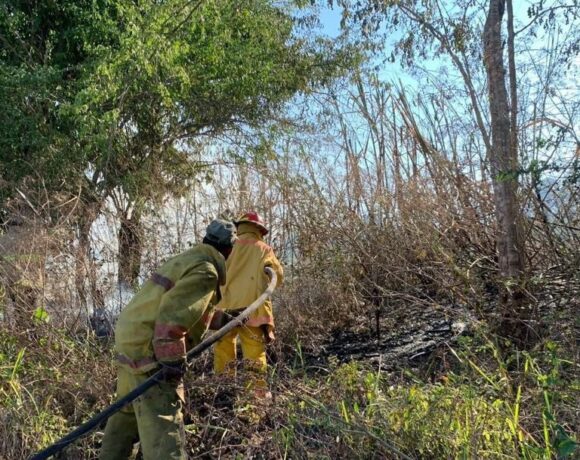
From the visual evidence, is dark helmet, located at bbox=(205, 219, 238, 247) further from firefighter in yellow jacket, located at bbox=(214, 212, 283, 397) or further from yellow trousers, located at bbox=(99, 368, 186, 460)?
firefighter in yellow jacket, located at bbox=(214, 212, 283, 397)

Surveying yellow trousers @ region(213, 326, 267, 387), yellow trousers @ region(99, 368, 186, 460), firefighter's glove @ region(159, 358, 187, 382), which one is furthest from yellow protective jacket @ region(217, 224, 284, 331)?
firefighter's glove @ region(159, 358, 187, 382)

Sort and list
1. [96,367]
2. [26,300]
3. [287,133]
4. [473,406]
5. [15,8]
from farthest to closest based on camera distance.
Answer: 1. [287,133]
2. [15,8]
3. [26,300]
4. [96,367]
5. [473,406]

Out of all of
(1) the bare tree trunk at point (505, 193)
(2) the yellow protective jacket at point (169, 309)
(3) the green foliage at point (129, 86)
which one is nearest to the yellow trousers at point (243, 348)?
(2) the yellow protective jacket at point (169, 309)

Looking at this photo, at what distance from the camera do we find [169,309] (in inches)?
126

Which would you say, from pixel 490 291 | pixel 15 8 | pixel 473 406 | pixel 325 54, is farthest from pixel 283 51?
pixel 473 406

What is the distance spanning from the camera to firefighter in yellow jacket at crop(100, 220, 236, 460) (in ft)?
10.6

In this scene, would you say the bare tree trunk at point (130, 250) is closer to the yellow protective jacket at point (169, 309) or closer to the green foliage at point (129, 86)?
the green foliage at point (129, 86)

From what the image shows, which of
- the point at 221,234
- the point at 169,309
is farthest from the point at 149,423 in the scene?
the point at 221,234

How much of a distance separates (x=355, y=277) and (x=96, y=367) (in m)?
3.10

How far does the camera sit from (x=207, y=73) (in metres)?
9.80

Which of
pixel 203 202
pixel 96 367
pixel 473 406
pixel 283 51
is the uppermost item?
pixel 283 51

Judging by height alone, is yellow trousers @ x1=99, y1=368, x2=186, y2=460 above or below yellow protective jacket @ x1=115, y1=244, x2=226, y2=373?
below

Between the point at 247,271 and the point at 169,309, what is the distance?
187 cm

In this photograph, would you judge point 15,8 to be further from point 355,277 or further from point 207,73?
point 355,277
